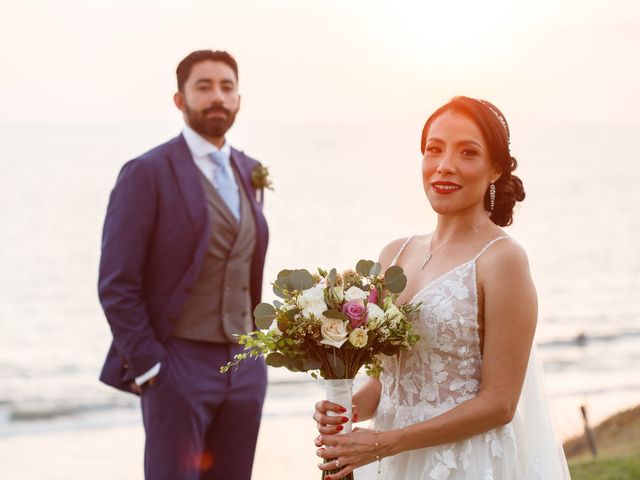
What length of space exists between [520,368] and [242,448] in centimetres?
242

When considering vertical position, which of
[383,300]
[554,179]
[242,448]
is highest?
[554,179]

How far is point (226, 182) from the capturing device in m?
5.29

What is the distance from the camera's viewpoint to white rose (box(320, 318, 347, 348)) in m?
3.02

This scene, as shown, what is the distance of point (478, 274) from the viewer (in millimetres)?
3275

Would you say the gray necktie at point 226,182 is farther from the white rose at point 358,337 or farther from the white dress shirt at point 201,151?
the white rose at point 358,337

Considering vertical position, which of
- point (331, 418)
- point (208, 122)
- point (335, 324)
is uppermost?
point (208, 122)

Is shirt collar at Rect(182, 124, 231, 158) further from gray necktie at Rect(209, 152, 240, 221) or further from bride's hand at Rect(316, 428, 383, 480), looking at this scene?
bride's hand at Rect(316, 428, 383, 480)

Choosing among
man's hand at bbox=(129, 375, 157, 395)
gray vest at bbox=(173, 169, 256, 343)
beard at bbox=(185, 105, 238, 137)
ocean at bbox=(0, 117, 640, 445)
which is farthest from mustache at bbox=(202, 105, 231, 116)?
ocean at bbox=(0, 117, 640, 445)

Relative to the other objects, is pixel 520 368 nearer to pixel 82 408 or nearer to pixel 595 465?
pixel 595 465

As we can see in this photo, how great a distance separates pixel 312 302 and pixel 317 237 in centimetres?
3260

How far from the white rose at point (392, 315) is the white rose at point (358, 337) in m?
0.11

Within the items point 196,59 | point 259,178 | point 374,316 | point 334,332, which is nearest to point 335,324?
point 334,332

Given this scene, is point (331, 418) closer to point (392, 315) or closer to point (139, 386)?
point (392, 315)

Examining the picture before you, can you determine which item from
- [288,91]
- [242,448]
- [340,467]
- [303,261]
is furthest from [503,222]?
[288,91]
